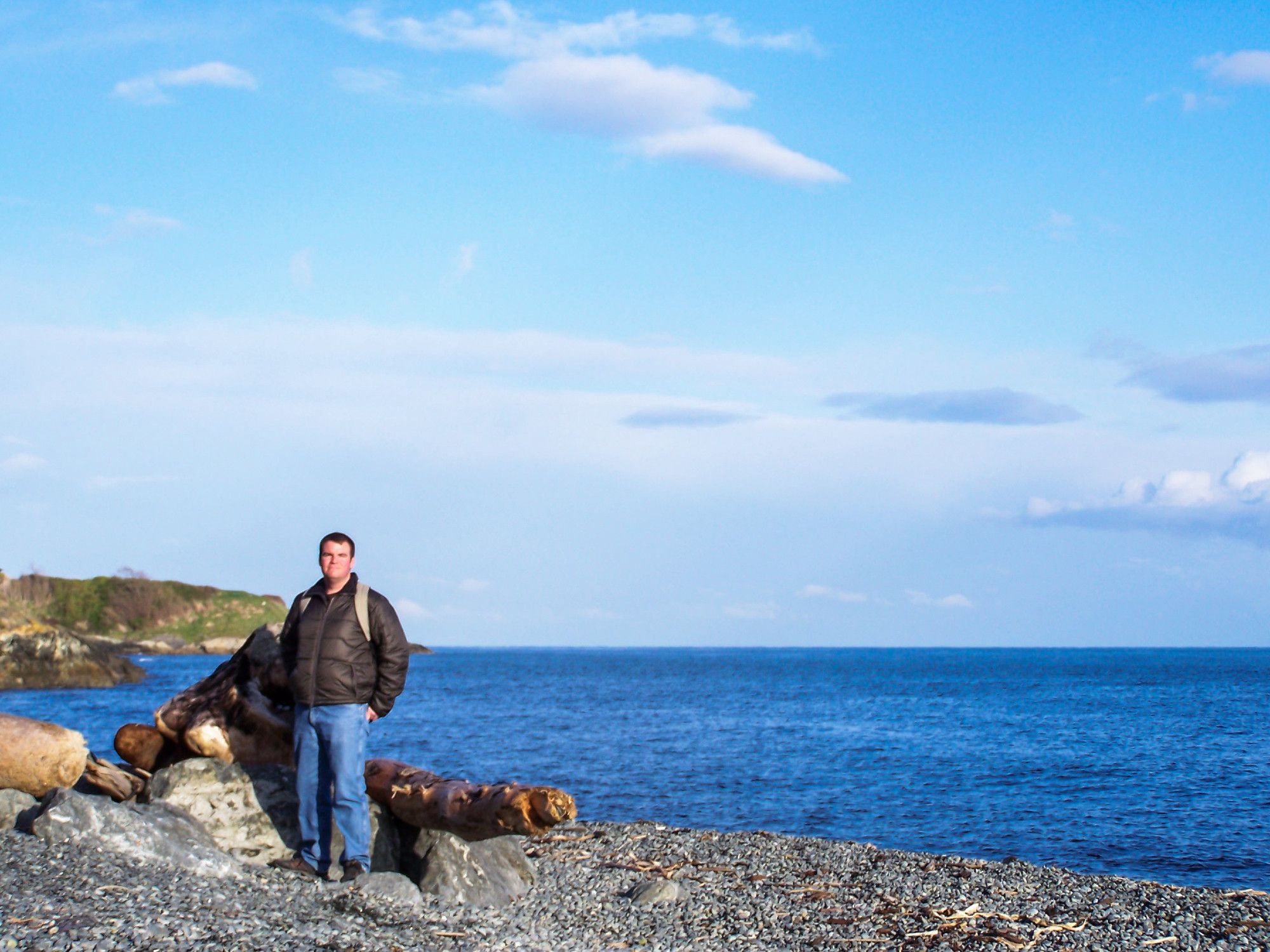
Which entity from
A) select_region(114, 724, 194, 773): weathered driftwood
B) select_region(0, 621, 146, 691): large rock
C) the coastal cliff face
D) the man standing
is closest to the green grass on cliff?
the coastal cliff face

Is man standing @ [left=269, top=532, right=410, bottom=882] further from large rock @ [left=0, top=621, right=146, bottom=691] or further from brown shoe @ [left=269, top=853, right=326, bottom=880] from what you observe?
large rock @ [left=0, top=621, right=146, bottom=691]

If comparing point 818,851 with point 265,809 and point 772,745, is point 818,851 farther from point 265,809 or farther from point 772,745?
point 772,745

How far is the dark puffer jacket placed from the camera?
9.89 m

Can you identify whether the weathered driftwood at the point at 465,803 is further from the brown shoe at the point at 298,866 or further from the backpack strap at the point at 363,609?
the backpack strap at the point at 363,609

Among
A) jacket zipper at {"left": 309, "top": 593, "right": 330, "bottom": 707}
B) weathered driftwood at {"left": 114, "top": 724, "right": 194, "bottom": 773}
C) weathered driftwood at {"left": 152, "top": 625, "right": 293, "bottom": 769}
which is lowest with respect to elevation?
weathered driftwood at {"left": 114, "top": 724, "right": 194, "bottom": 773}

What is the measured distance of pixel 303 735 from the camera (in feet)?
33.6

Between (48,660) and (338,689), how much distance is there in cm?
7226

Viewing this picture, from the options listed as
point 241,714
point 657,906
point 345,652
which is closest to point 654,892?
point 657,906

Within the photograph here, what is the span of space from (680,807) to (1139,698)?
62125 millimetres

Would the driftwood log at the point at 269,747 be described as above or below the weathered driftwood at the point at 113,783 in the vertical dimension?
above

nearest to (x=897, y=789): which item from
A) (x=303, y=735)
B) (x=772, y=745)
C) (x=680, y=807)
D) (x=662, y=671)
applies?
(x=680, y=807)

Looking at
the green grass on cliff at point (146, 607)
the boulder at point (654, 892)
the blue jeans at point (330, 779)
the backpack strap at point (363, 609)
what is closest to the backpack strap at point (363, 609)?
the backpack strap at point (363, 609)

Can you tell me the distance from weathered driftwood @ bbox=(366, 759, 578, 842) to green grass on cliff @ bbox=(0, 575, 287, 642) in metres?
150

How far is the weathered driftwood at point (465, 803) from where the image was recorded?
9.84 metres
